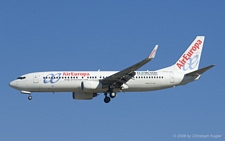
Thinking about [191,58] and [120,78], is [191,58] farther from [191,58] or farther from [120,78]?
[120,78]

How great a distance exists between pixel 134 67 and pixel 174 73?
7102 millimetres

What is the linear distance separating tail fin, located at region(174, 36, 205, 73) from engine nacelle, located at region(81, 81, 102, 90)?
992 centimetres

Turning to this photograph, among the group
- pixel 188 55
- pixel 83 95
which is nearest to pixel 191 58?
pixel 188 55

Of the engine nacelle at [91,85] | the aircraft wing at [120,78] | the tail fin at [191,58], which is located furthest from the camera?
the tail fin at [191,58]

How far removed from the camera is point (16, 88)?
6300cm

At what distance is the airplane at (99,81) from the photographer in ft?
201

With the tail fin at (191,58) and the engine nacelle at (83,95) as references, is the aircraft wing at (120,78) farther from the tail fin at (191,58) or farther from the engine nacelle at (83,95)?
the tail fin at (191,58)

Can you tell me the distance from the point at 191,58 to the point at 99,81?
485 inches

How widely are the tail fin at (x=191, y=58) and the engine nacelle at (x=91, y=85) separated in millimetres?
9922

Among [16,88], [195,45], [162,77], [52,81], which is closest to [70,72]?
[52,81]

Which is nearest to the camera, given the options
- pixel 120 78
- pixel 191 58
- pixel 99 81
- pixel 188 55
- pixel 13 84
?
pixel 120 78

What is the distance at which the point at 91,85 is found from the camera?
200 feet

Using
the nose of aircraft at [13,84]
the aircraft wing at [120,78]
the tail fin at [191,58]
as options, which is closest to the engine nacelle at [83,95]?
the aircraft wing at [120,78]

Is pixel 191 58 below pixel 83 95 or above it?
above
